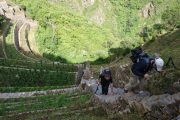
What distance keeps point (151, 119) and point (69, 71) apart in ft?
128

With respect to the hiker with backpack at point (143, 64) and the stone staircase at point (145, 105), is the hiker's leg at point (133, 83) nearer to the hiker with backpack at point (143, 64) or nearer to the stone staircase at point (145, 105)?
the hiker with backpack at point (143, 64)

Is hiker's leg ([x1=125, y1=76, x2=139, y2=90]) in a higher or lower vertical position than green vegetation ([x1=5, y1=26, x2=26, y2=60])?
lower

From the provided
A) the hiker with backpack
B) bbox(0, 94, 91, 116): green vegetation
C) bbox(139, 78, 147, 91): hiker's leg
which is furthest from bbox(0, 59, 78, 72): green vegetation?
the hiker with backpack

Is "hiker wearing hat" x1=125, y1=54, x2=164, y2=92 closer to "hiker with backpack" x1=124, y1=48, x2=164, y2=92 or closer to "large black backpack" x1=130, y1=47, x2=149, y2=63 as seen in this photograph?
"hiker with backpack" x1=124, y1=48, x2=164, y2=92

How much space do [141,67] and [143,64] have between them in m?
0.32

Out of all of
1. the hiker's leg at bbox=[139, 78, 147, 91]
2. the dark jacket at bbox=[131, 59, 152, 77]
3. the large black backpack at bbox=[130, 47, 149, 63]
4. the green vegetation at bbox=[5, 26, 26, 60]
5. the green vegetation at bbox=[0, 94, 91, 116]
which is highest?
the green vegetation at bbox=[5, 26, 26, 60]

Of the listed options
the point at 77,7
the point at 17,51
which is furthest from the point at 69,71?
the point at 77,7

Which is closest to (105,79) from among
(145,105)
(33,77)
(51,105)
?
(51,105)

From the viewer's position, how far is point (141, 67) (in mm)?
21328

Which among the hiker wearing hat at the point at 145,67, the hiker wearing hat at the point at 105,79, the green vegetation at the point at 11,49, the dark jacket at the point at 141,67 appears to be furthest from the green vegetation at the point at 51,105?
the green vegetation at the point at 11,49

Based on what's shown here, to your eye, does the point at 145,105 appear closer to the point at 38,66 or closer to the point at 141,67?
the point at 141,67

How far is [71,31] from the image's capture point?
11256cm

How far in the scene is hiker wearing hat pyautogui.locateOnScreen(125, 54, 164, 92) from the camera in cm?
2055

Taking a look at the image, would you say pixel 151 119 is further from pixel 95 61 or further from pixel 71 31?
pixel 71 31
